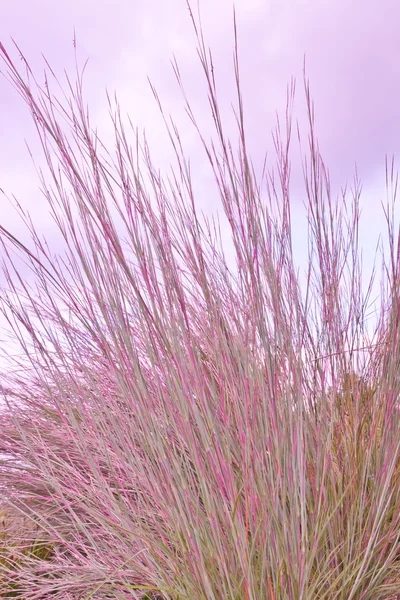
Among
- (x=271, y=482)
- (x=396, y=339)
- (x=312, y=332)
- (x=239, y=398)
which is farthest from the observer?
(x=312, y=332)

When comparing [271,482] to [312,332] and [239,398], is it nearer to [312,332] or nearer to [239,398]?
[239,398]

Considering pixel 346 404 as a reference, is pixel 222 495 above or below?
below

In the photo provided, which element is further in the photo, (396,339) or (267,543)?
(396,339)

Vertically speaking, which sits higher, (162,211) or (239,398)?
(162,211)


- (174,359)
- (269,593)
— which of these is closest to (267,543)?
(269,593)

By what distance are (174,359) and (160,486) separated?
0.81ft

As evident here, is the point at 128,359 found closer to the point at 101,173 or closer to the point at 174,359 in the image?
the point at 174,359

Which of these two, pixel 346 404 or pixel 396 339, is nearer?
pixel 396 339

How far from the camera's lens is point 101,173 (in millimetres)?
1059

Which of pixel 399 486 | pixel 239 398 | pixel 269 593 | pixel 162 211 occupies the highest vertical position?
pixel 162 211

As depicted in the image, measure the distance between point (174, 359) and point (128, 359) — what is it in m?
0.10

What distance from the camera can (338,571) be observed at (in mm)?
1214

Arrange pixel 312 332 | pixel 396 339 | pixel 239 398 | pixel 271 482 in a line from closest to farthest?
1. pixel 271 482
2. pixel 239 398
3. pixel 396 339
4. pixel 312 332

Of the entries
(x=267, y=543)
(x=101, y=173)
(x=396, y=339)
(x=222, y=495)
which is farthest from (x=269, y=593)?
(x=101, y=173)
